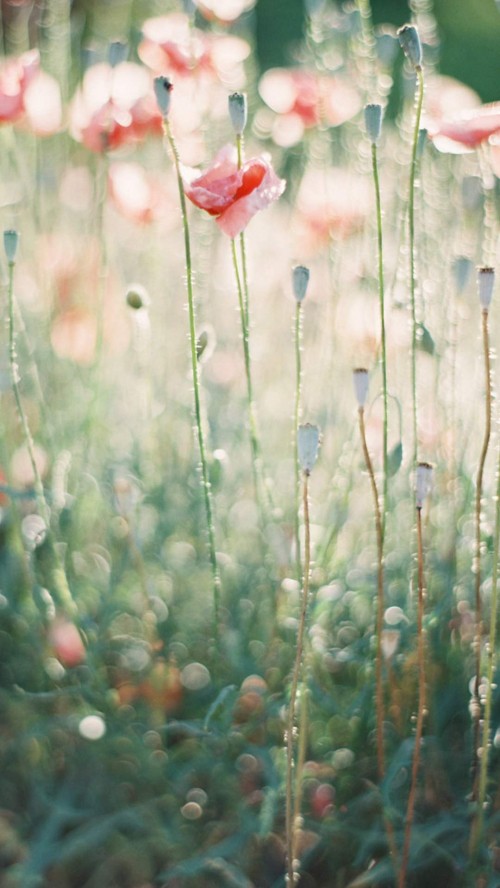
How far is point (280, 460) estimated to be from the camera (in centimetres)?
165

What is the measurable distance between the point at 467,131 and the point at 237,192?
10.8 inches

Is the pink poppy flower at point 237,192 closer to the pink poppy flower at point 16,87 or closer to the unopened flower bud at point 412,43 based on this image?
the unopened flower bud at point 412,43

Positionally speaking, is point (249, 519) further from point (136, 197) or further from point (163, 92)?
point (163, 92)

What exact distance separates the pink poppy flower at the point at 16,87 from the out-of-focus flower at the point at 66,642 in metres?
0.63

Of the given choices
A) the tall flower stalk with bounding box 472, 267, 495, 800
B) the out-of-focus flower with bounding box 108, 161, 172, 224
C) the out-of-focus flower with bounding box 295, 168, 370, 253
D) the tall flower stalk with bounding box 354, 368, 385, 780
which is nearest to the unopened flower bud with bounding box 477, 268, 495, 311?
the tall flower stalk with bounding box 472, 267, 495, 800

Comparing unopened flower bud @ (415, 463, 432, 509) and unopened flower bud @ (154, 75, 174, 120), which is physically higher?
unopened flower bud @ (154, 75, 174, 120)

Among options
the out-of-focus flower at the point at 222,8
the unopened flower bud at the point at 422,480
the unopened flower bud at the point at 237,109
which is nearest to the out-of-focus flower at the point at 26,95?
the out-of-focus flower at the point at 222,8

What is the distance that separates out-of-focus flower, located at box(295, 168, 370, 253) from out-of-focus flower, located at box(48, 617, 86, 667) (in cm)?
68

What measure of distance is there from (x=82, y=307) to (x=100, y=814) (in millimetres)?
952

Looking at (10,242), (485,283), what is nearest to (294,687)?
(485,283)

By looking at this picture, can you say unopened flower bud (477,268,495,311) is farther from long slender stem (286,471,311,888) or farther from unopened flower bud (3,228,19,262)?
unopened flower bud (3,228,19,262)

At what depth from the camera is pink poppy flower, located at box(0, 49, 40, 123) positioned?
1.24m

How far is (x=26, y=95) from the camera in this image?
1265 mm

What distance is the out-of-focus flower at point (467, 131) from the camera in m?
1.01
